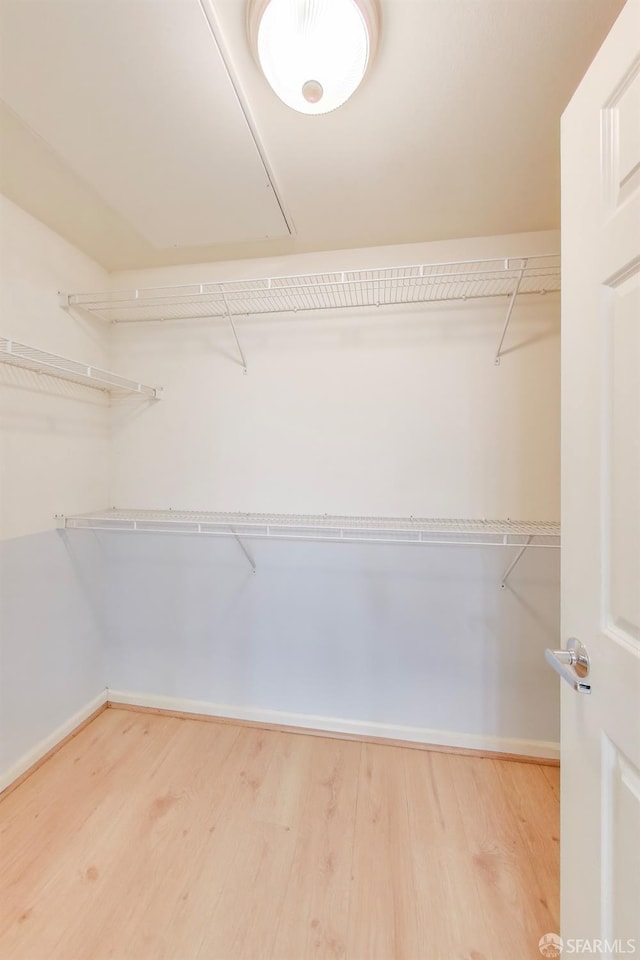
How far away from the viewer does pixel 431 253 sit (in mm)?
1591

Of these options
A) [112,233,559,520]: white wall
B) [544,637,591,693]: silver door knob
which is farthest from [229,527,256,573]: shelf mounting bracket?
[544,637,591,693]: silver door knob

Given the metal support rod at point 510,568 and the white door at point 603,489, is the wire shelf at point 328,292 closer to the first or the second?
the white door at point 603,489

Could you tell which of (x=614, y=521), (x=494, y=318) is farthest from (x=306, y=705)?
(x=494, y=318)

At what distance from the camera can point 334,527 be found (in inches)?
55.7

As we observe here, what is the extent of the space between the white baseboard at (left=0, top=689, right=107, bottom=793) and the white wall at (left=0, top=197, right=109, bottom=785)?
1cm

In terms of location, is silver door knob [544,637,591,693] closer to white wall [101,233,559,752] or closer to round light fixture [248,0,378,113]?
white wall [101,233,559,752]

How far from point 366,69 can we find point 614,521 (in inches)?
45.6

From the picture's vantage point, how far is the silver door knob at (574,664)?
0.68 meters

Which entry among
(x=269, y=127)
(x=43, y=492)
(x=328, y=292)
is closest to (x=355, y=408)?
(x=328, y=292)

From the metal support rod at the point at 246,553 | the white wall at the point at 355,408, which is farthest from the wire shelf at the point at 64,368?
the metal support rod at the point at 246,553

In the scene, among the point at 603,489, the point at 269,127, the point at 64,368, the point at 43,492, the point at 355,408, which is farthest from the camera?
the point at 355,408

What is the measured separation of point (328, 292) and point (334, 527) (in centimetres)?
102

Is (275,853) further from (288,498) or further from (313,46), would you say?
(313,46)

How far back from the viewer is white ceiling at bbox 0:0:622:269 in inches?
31.9
